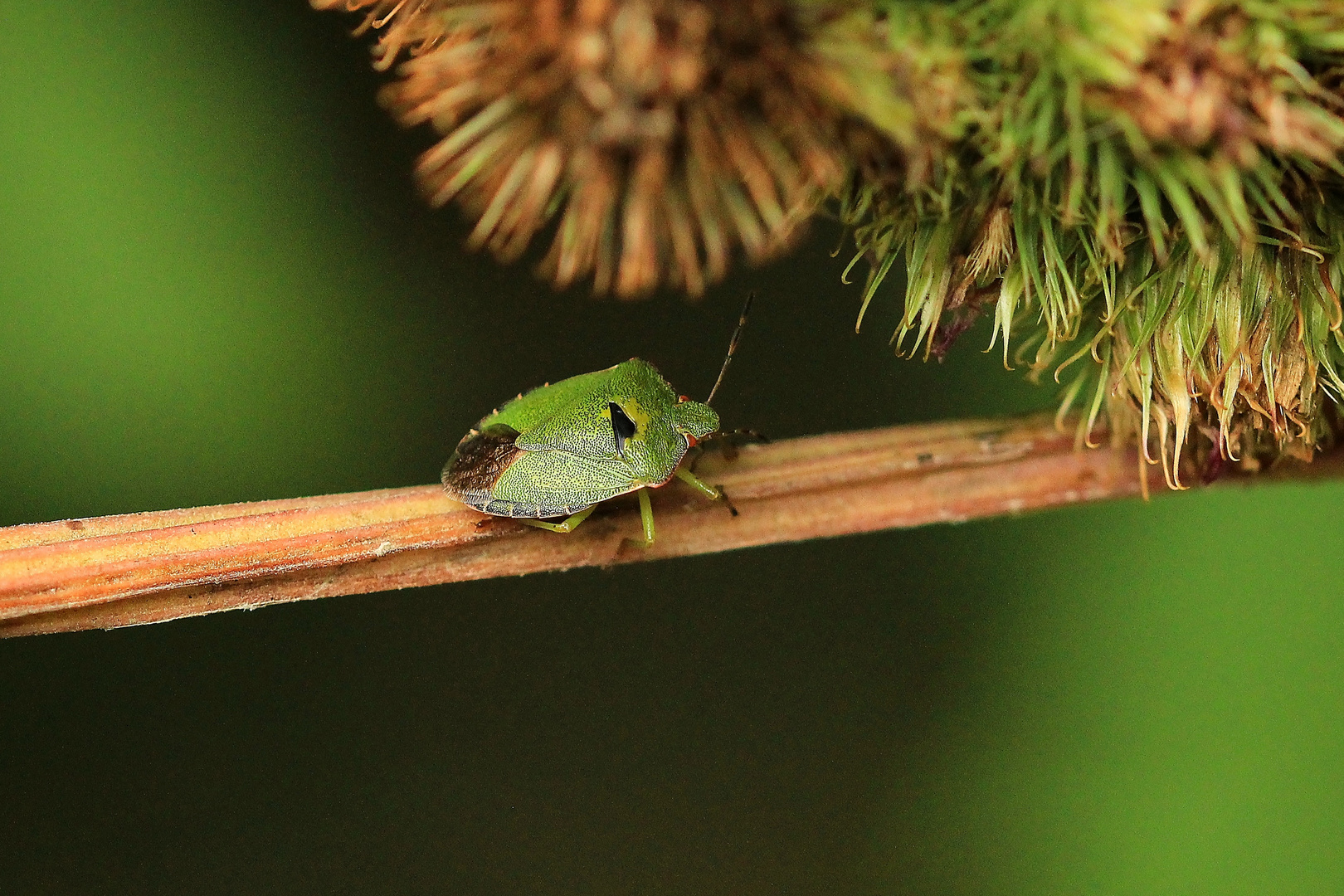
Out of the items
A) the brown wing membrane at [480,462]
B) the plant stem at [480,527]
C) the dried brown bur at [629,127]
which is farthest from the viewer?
the brown wing membrane at [480,462]

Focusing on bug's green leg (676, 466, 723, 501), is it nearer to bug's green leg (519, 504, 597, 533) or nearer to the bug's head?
the bug's head

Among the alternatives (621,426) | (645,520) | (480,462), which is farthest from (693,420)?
(480,462)

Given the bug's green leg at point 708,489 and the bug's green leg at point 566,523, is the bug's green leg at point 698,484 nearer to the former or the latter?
the bug's green leg at point 708,489

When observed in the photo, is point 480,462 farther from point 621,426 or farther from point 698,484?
point 698,484

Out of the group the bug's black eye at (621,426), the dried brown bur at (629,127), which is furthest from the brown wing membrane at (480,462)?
the dried brown bur at (629,127)

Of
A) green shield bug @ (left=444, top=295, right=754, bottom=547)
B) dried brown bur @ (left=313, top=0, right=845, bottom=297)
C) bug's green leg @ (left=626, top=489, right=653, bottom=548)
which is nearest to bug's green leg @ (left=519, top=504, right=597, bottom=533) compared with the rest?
green shield bug @ (left=444, top=295, right=754, bottom=547)

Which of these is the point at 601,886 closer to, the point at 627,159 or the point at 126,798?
the point at 126,798

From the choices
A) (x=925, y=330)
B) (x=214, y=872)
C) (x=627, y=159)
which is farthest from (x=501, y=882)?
(x=627, y=159)

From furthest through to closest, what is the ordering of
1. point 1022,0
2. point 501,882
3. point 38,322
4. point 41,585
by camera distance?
point 501,882 < point 38,322 < point 41,585 < point 1022,0
